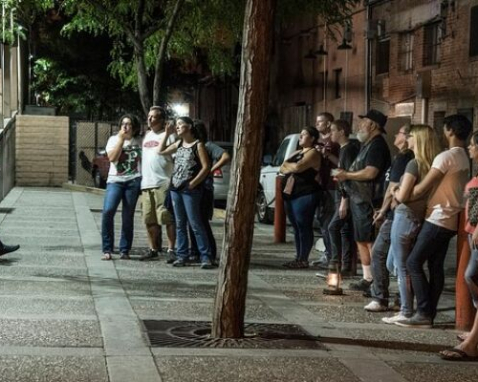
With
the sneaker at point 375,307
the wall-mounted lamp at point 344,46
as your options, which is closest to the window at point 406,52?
the wall-mounted lamp at point 344,46

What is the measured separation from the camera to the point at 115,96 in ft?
109

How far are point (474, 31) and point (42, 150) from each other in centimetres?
1250

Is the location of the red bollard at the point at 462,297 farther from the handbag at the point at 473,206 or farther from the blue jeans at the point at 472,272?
the handbag at the point at 473,206

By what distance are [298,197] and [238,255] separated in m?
4.10

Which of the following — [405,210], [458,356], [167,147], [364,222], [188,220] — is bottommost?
[458,356]

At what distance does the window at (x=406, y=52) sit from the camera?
24.9m

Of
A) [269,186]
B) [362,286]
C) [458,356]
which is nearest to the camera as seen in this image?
[458,356]

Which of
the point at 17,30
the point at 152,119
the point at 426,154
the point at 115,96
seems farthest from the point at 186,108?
the point at 426,154

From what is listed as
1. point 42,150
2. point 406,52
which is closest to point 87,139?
point 42,150

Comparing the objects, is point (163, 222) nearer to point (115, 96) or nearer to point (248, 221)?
point (248, 221)

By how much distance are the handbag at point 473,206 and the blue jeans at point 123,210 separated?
16.6 feet

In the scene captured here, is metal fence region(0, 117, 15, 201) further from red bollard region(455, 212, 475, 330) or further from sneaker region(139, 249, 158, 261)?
red bollard region(455, 212, 475, 330)

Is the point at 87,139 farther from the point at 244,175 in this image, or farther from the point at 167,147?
the point at 244,175

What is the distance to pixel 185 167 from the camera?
10.5 meters
